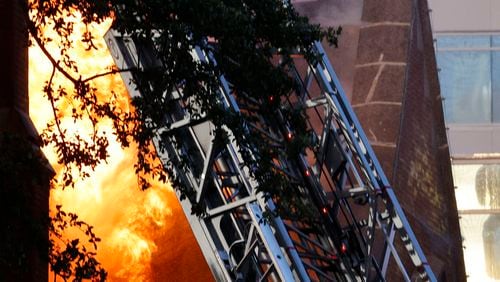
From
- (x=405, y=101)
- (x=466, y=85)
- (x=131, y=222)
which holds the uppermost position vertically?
(x=466, y=85)

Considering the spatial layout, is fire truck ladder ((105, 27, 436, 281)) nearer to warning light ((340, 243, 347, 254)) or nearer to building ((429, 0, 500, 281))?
warning light ((340, 243, 347, 254))

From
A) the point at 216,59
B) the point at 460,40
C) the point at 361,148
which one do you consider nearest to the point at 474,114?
the point at 460,40

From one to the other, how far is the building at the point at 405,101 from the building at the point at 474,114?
10.5 ft

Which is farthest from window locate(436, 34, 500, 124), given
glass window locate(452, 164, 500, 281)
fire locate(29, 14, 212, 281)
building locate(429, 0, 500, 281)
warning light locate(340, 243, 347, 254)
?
warning light locate(340, 243, 347, 254)

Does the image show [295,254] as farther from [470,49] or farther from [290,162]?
[470,49]

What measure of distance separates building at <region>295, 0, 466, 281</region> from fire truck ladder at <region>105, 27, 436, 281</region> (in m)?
5.68

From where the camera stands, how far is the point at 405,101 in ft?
89.9

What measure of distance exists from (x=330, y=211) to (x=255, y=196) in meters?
1.85

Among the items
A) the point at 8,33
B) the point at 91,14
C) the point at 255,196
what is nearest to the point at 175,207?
the point at 8,33

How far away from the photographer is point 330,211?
2005cm

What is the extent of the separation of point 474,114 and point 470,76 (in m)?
0.87

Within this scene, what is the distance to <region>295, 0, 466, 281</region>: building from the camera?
1054 inches

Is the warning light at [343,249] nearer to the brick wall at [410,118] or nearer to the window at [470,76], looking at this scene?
the brick wall at [410,118]

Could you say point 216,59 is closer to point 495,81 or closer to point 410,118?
point 410,118
